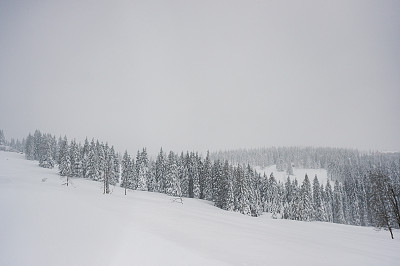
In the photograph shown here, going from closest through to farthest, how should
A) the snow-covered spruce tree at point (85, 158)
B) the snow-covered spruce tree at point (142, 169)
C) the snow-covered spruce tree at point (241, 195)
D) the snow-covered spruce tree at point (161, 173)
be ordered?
the snow-covered spruce tree at point (241, 195) < the snow-covered spruce tree at point (142, 169) < the snow-covered spruce tree at point (85, 158) < the snow-covered spruce tree at point (161, 173)

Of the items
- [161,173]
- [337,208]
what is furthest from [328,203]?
[161,173]

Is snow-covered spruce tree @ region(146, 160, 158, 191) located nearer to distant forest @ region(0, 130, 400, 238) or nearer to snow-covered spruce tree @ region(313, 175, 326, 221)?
distant forest @ region(0, 130, 400, 238)

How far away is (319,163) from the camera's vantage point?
598 ft

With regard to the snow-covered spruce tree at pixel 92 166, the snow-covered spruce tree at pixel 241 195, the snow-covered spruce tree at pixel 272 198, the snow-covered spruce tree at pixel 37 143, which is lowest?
the snow-covered spruce tree at pixel 272 198

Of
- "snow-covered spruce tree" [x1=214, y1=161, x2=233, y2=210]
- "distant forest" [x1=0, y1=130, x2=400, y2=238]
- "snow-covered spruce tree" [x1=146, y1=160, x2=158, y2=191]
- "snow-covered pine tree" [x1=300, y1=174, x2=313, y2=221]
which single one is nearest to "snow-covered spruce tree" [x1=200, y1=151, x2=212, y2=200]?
"distant forest" [x1=0, y1=130, x2=400, y2=238]

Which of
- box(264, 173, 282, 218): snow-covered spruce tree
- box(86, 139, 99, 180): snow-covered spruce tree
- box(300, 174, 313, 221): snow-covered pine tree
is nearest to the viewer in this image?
box(300, 174, 313, 221): snow-covered pine tree

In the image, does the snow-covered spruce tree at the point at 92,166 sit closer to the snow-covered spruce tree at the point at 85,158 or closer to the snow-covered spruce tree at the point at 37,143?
the snow-covered spruce tree at the point at 85,158

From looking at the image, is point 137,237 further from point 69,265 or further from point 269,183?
point 269,183

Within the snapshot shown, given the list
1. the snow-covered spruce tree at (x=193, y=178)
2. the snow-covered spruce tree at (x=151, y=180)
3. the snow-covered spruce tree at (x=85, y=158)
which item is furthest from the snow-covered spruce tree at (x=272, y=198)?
the snow-covered spruce tree at (x=85, y=158)

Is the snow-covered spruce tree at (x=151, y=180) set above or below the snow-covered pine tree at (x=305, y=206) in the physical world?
above

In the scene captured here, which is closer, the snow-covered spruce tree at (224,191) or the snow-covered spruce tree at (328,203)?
the snow-covered spruce tree at (224,191)

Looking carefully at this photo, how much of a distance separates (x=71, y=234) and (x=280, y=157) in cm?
20066

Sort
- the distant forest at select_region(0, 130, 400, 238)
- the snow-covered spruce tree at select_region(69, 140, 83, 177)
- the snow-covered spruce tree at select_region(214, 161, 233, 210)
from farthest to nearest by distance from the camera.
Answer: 1. the snow-covered spruce tree at select_region(69, 140, 83, 177)
2. the distant forest at select_region(0, 130, 400, 238)
3. the snow-covered spruce tree at select_region(214, 161, 233, 210)

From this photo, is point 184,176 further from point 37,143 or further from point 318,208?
point 37,143
